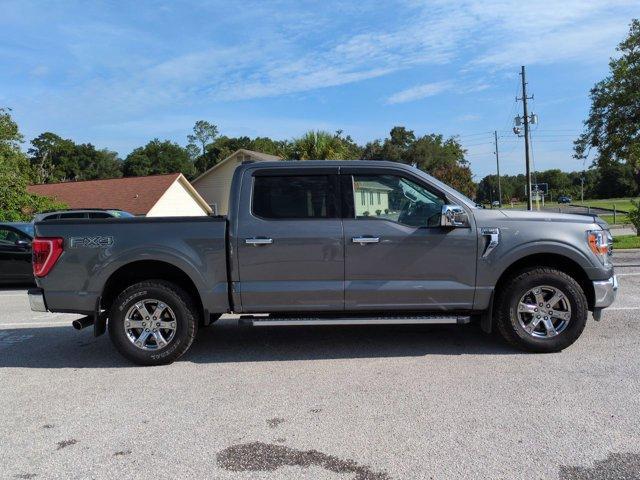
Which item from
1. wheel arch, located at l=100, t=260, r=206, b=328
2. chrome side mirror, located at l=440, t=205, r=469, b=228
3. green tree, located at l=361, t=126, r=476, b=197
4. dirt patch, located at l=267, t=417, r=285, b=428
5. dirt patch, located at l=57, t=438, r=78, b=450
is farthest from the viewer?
green tree, located at l=361, t=126, r=476, b=197

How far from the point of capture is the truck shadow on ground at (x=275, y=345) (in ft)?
19.1

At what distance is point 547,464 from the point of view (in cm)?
334

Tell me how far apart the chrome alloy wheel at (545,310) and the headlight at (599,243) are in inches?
22.4

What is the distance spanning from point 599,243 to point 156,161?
300ft

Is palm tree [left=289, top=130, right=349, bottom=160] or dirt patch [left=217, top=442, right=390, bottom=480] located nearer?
dirt patch [left=217, top=442, right=390, bottom=480]

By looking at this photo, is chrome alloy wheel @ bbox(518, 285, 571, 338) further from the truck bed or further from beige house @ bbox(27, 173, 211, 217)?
beige house @ bbox(27, 173, 211, 217)

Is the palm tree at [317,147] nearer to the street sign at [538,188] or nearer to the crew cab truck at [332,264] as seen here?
the street sign at [538,188]

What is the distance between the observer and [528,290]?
216 inches

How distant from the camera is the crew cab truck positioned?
17.9ft

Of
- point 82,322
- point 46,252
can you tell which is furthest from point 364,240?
point 46,252

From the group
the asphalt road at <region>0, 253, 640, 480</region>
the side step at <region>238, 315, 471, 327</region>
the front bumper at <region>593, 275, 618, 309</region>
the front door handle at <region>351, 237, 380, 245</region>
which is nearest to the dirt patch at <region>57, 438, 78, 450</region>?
the asphalt road at <region>0, 253, 640, 480</region>

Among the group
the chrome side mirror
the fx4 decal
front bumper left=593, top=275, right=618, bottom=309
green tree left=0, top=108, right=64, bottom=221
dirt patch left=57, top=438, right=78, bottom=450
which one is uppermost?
green tree left=0, top=108, right=64, bottom=221

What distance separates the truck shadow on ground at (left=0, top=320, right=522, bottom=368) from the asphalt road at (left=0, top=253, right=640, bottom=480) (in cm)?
3

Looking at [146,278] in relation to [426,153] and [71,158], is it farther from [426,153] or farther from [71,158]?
[71,158]
